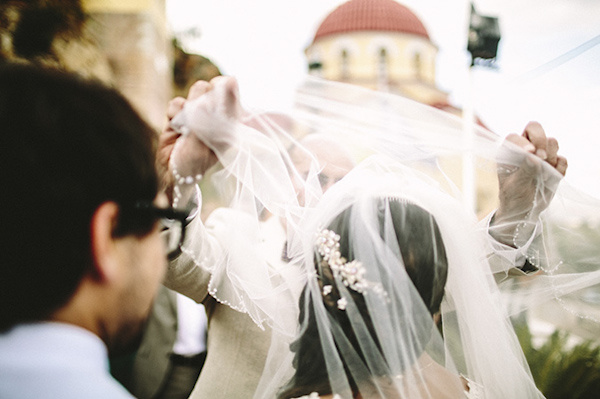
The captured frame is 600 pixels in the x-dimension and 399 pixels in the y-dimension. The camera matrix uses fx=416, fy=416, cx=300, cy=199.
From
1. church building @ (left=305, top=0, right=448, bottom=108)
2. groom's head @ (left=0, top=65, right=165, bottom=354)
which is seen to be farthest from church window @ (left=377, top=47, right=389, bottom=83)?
groom's head @ (left=0, top=65, right=165, bottom=354)

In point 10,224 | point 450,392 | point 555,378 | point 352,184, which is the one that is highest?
point 10,224

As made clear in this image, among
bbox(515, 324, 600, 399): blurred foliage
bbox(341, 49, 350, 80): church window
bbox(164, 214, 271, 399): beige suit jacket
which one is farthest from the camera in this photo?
bbox(341, 49, 350, 80): church window

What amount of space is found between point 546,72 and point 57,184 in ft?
6.21

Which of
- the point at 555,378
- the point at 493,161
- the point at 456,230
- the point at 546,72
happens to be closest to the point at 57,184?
the point at 456,230

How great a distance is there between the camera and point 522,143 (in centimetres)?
160

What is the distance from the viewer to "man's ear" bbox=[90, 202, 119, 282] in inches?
27.8

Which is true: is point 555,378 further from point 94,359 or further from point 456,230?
point 94,359

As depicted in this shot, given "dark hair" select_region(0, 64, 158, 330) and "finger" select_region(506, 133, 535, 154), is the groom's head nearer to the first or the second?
"dark hair" select_region(0, 64, 158, 330)

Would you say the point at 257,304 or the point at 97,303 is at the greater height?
the point at 97,303

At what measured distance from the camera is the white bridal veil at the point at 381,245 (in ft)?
4.33

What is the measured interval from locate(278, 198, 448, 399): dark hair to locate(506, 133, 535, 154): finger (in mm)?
516

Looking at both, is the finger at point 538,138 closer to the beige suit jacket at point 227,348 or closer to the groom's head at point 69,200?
the beige suit jacket at point 227,348

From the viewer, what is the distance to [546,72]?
1776 millimetres

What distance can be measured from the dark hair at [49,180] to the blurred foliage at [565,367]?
2.87 m
